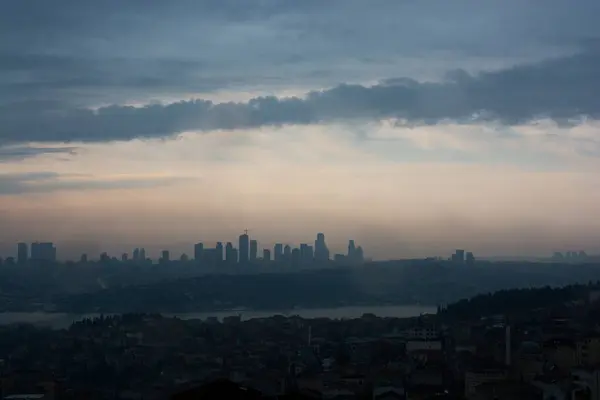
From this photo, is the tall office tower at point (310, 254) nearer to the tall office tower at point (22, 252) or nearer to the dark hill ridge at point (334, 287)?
the dark hill ridge at point (334, 287)

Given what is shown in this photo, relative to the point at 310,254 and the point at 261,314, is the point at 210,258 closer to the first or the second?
the point at 310,254

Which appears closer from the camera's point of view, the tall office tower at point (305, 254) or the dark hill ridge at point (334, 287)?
the dark hill ridge at point (334, 287)

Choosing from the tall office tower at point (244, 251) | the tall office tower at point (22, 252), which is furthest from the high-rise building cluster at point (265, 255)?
the tall office tower at point (22, 252)

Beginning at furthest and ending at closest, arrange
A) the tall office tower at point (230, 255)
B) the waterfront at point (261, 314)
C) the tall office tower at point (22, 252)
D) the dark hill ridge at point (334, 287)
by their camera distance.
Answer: the tall office tower at point (230, 255), the tall office tower at point (22, 252), the dark hill ridge at point (334, 287), the waterfront at point (261, 314)

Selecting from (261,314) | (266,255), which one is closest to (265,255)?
(266,255)

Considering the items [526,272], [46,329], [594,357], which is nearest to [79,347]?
[46,329]

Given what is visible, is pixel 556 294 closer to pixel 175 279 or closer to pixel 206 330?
pixel 206 330

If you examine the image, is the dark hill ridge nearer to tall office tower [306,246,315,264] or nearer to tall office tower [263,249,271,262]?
tall office tower [306,246,315,264]
